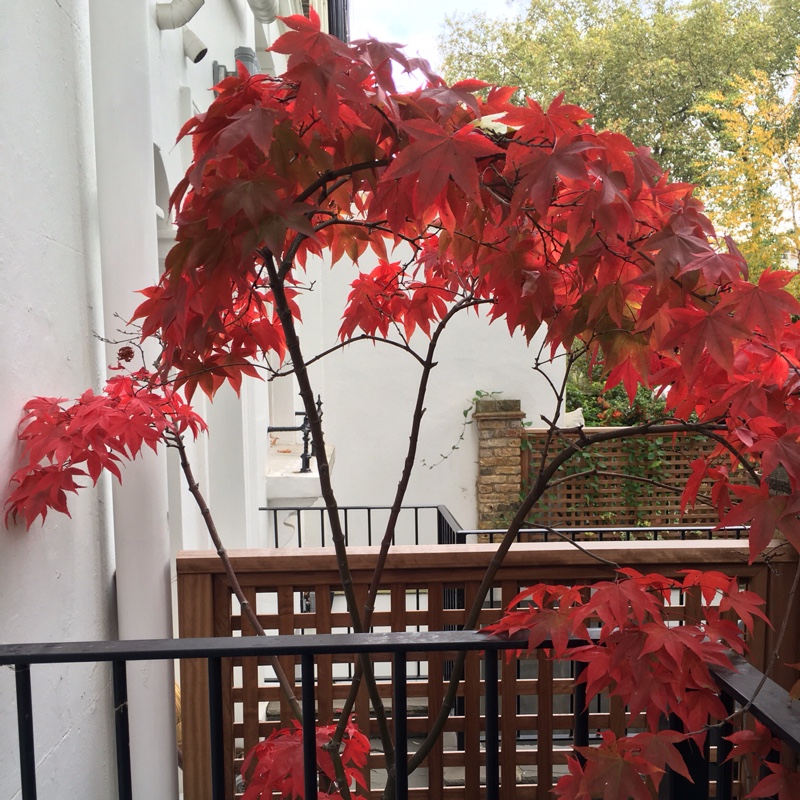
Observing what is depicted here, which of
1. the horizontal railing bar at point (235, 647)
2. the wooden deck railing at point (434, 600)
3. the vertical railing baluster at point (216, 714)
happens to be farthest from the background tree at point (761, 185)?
the vertical railing baluster at point (216, 714)

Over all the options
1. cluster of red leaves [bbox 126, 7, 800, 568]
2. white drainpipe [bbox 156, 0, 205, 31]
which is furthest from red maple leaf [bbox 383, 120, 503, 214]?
white drainpipe [bbox 156, 0, 205, 31]

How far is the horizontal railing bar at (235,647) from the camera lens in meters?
1.07

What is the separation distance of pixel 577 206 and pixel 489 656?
0.68 m

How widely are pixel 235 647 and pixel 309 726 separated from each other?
187 mm

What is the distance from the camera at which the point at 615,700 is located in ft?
7.02

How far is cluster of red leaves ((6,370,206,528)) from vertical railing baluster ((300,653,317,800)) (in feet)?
2.14

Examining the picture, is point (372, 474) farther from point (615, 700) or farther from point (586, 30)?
point (586, 30)

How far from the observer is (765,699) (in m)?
1.02

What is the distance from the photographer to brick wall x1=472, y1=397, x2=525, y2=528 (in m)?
7.90

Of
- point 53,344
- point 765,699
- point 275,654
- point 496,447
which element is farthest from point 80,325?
point 496,447

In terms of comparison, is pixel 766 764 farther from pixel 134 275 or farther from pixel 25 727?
pixel 134 275

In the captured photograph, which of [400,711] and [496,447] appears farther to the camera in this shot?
[496,447]

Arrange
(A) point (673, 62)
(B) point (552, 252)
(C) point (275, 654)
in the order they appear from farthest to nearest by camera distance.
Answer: (A) point (673, 62)
(B) point (552, 252)
(C) point (275, 654)

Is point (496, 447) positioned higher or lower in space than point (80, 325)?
lower
